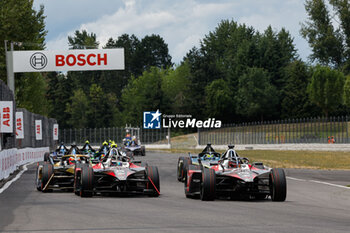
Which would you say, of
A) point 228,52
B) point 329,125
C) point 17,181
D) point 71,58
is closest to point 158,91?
point 228,52

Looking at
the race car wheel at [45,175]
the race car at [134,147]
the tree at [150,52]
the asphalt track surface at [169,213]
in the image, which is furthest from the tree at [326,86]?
the race car wheel at [45,175]

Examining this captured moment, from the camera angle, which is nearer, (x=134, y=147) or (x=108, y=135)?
(x=134, y=147)

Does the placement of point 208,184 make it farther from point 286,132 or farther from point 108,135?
point 108,135

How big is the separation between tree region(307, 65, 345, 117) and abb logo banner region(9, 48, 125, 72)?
59679 mm

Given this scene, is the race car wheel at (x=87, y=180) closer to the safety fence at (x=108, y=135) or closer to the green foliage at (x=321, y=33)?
the safety fence at (x=108, y=135)

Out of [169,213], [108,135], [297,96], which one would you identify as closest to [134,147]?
[108,135]

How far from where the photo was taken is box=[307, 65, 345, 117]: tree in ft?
302

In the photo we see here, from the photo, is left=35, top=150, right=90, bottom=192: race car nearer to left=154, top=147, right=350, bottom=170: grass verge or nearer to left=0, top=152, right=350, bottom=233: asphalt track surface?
left=0, top=152, right=350, bottom=233: asphalt track surface

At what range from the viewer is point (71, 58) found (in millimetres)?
37062

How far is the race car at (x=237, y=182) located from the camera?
1414 centimetres

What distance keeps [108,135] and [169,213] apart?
69.7 m

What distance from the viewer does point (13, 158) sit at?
2703 cm

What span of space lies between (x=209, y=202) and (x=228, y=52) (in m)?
108

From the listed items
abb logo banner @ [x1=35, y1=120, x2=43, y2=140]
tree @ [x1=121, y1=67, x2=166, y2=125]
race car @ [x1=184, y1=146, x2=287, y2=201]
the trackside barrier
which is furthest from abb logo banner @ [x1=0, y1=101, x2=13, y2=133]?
tree @ [x1=121, y1=67, x2=166, y2=125]
